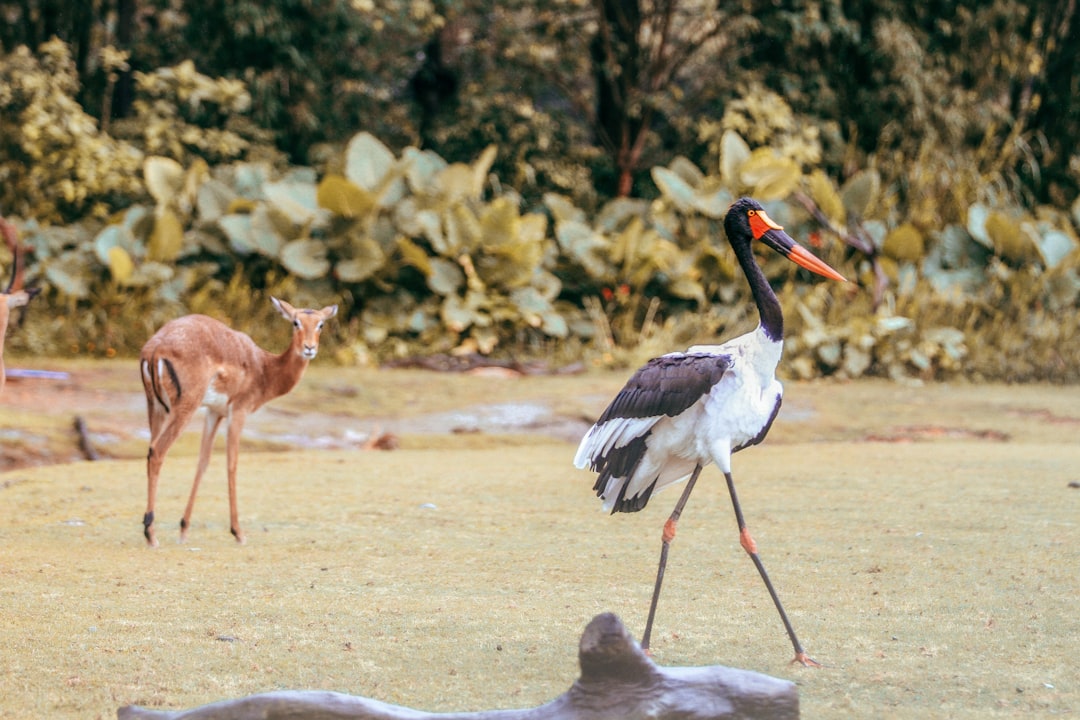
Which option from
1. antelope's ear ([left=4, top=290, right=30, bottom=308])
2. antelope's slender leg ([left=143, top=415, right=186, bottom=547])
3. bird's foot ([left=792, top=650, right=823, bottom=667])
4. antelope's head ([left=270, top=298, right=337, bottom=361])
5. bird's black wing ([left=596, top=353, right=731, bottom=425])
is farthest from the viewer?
antelope's ear ([left=4, top=290, right=30, bottom=308])

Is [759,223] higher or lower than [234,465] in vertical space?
higher

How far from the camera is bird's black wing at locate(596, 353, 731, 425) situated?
410 cm

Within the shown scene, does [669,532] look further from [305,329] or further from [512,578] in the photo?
[305,329]

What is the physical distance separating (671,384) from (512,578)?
1227mm

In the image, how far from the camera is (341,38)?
14.9m

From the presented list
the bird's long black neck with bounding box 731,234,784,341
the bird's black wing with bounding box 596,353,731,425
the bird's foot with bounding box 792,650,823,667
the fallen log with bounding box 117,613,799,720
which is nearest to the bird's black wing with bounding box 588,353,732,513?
the bird's black wing with bounding box 596,353,731,425

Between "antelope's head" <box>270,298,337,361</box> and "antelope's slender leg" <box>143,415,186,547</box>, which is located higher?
"antelope's head" <box>270,298,337,361</box>

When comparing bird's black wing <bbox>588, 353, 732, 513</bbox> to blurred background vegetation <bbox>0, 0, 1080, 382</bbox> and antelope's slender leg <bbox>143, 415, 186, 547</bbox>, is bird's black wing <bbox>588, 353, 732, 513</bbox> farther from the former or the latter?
blurred background vegetation <bbox>0, 0, 1080, 382</bbox>

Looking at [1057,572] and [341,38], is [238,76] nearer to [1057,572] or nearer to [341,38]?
[341,38]

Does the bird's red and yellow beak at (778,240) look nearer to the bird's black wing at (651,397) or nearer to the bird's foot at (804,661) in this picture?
the bird's black wing at (651,397)

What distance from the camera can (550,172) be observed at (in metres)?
15.2

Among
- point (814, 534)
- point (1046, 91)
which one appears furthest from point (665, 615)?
point (1046, 91)

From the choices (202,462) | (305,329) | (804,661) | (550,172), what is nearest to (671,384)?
(804,661)

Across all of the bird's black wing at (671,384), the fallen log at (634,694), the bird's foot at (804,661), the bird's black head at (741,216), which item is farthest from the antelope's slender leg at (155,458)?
the bird's foot at (804,661)
